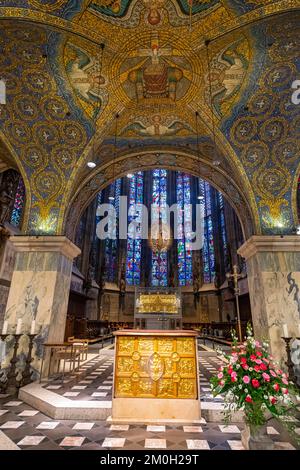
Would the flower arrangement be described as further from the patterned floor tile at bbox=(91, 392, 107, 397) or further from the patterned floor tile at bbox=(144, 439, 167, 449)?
the patterned floor tile at bbox=(91, 392, 107, 397)

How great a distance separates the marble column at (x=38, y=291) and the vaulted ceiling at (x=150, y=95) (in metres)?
0.63

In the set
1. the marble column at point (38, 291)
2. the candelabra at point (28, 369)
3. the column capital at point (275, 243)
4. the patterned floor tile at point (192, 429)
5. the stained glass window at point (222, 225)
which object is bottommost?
the patterned floor tile at point (192, 429)

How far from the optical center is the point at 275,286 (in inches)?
263

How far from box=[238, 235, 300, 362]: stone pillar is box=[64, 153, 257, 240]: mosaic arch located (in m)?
1.29

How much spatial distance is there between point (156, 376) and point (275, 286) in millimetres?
4314

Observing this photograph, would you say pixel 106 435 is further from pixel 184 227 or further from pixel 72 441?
pixel 184 227

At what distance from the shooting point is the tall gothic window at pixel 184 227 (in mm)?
21422

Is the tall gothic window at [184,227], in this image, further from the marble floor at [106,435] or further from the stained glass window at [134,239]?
the marble floor at [106,435]

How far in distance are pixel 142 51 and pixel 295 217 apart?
5927 mm

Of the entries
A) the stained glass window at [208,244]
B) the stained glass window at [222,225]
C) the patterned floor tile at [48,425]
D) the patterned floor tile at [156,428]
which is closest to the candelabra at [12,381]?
the patterned floor tile at [48,425]

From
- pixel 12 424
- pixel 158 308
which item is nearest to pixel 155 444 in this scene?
pixel 12 424

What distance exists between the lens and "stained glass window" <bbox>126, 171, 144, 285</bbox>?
21.6 meters
